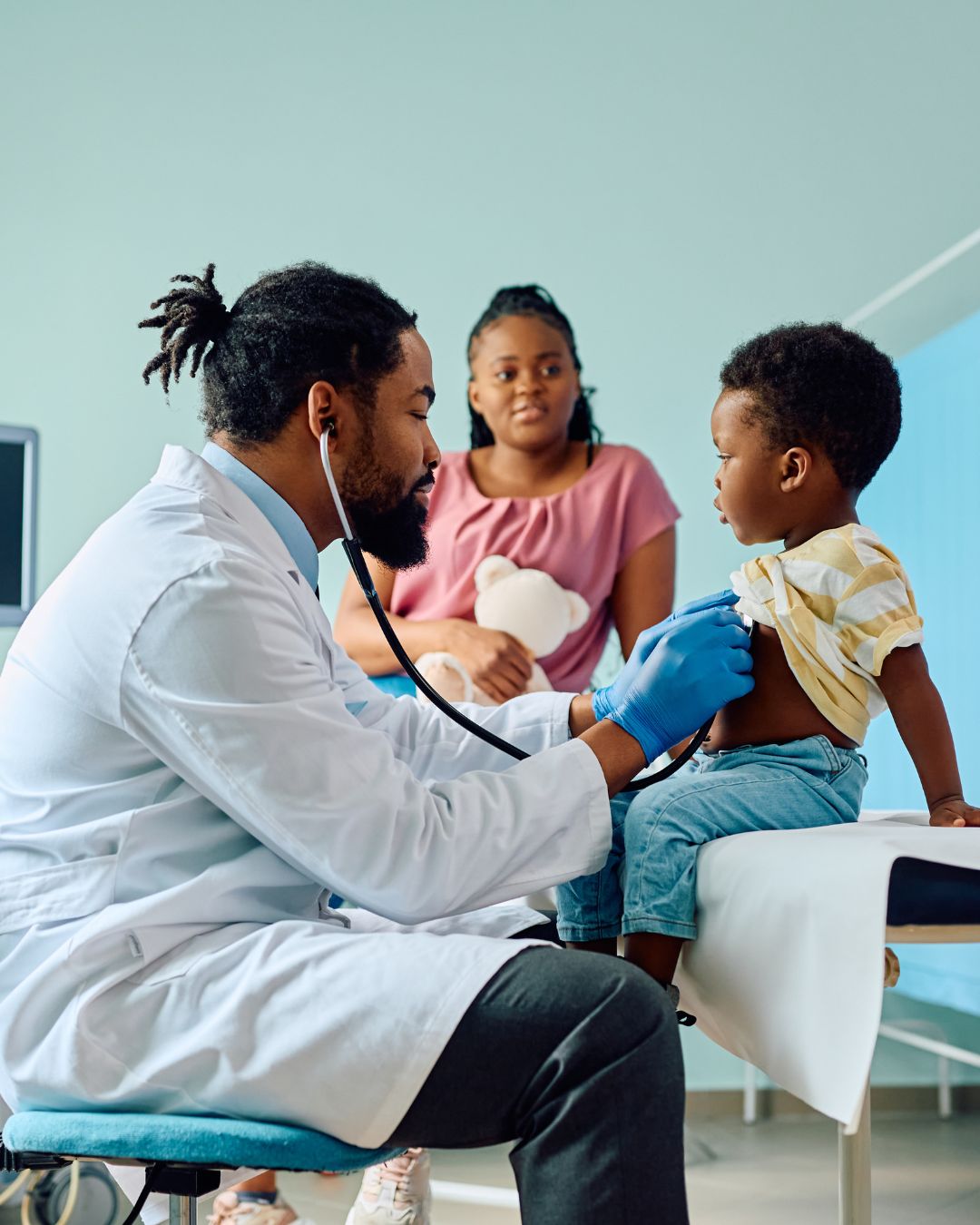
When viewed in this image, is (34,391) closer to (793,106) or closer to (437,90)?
(437,90)

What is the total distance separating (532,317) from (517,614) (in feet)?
1.78

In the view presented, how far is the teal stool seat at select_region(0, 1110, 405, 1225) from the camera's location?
91 cm

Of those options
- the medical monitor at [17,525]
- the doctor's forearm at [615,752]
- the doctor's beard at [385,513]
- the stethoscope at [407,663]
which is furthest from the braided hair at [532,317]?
the doctor's forearm at [615,752]

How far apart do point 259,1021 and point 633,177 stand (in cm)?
249

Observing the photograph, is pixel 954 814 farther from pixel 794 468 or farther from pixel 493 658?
pixel 493 658

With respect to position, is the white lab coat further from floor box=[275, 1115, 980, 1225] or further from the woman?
floor box=[275, 1115, 980, 1225]

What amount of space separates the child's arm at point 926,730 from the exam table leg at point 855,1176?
288mm

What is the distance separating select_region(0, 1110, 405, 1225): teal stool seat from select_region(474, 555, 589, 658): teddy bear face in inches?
45.8

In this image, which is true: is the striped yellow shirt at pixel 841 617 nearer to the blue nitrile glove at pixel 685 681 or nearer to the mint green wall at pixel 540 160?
the blue nitrile glove at pixel 685 681

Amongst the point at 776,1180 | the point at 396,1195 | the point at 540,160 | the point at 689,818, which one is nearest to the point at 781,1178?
the point at 776,1180

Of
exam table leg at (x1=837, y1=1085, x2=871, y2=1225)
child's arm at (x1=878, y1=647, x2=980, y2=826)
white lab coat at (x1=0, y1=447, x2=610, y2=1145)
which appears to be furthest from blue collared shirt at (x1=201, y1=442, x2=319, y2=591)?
exam table leg at (x1=837, y1=1085, x2=871, y2=1225)

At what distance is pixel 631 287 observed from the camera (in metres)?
2.98

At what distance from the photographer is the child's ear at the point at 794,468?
1412 mm

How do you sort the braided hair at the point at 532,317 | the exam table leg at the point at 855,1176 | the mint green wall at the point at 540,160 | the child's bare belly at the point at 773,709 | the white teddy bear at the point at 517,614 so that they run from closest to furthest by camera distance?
the exam table leg at the point at 855,1176, the child's bare belly at the point at 773,709, the white teddy bear at the point at 517,614, the braided hair at the point at 532,317, the mint green wall at the point at 540,160
